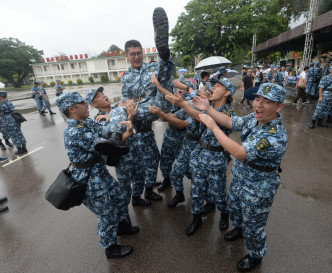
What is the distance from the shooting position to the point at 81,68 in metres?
49.6

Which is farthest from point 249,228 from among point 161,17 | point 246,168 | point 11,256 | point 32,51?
point 32,51

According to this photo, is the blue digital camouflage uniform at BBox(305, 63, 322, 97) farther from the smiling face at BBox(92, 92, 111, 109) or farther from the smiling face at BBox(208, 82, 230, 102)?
the smiling face at BBox(92, 92, 111, 109)

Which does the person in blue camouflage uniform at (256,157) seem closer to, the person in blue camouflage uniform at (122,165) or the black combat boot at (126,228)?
the person in blue camouflage uniform at (122,165)

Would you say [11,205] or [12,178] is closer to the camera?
[11,205]

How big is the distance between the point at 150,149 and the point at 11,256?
7.73 feet

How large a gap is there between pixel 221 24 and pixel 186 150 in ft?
72.4

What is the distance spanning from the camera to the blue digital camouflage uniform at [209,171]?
93.0 inches

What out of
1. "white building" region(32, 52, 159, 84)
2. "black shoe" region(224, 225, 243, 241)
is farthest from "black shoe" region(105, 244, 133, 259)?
"white building" region(32, 52, 159, 84)

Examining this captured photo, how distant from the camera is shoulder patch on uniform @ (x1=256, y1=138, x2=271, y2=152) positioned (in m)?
1.59

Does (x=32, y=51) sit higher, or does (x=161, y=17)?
(x=32, y=51)

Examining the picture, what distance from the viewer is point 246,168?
6.31 feet

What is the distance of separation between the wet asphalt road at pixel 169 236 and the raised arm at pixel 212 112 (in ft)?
5.18

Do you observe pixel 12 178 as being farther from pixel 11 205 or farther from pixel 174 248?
pixel 174 248

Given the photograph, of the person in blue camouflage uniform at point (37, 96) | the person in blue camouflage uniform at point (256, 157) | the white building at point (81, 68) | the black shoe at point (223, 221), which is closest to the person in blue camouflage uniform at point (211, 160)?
the black shoe at point (223, 221)
